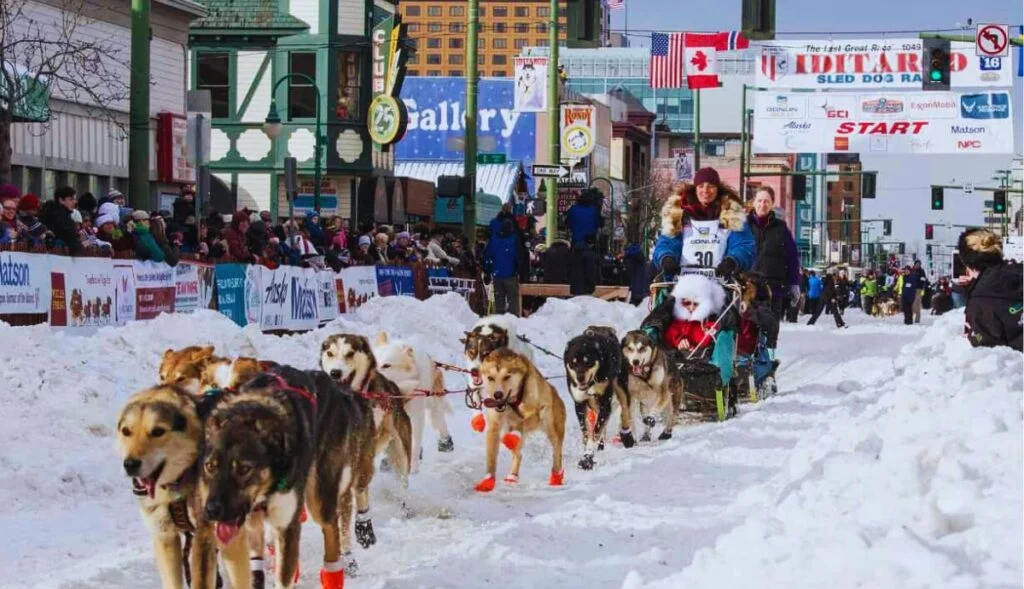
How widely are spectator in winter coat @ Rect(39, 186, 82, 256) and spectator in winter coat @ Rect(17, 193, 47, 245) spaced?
90 mm

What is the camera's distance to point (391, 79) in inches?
1548

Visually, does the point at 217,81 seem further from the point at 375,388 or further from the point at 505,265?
the point at 375,388

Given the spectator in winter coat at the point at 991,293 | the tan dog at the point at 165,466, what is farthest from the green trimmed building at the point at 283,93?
the tan dog at the point at 165,466

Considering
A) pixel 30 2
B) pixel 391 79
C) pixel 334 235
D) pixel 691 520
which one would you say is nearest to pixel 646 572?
pixel 691 520

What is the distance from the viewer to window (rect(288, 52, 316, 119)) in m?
40.7

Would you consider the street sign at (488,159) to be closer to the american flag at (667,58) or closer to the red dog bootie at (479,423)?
the american flag at (667,58)

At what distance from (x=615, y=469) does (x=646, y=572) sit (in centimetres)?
331

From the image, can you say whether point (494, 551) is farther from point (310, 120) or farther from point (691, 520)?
point (310, 120)

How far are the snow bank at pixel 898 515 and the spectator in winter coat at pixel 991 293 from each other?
3736 millimetres

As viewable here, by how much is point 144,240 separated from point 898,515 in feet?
38.3

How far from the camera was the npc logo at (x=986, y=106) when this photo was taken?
39812 millimetres

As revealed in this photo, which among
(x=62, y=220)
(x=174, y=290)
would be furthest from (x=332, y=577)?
(x=174, y=290)

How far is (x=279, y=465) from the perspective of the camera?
5461 mm

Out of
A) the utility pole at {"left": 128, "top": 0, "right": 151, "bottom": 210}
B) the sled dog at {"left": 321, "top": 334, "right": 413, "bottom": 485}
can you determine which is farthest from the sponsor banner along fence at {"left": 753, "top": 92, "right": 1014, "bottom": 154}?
the sled dog at {"left": 321, "top": 334, "right": 413, "bottom": 485}
